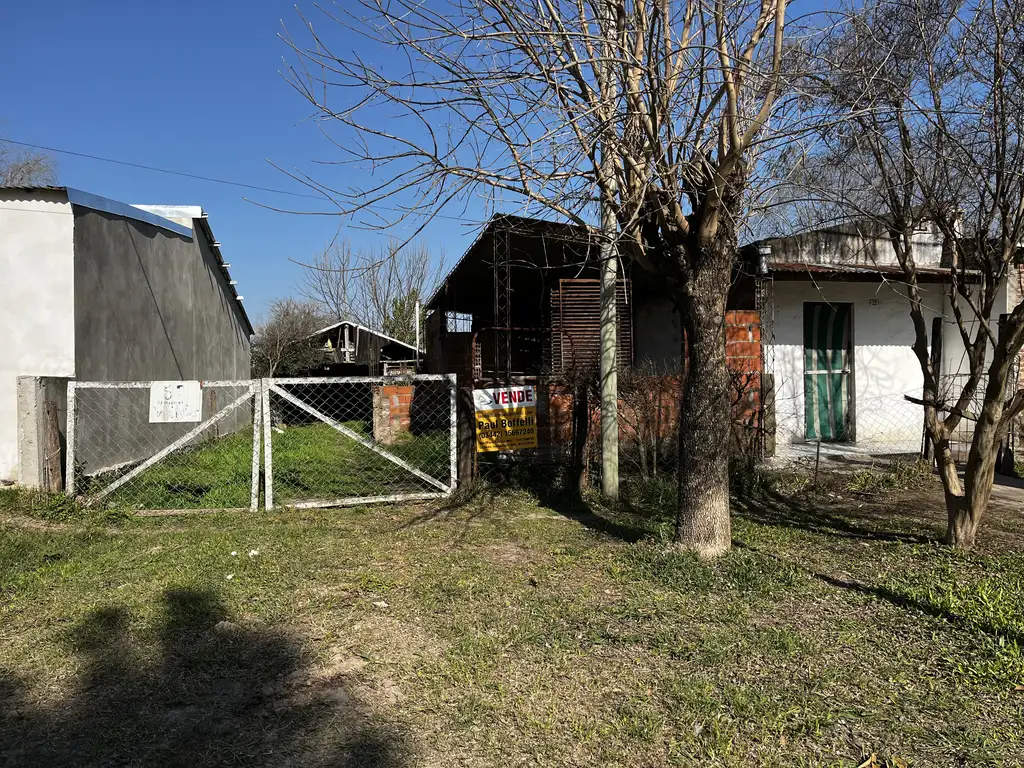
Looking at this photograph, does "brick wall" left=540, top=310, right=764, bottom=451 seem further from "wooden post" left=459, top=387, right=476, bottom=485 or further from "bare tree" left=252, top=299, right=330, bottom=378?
"bare tree" left=252, top=299, right=330, bottom=378

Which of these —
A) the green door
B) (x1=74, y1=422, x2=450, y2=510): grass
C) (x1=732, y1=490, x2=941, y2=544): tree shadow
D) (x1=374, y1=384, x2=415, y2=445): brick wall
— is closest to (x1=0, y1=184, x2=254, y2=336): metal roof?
(x1=74, y1=422, x2=450, y2=510): grass

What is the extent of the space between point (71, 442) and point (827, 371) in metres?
9.77

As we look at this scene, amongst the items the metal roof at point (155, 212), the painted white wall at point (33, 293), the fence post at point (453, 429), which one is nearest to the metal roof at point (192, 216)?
the metal roof at point (155, 212)

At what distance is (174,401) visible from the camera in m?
6.52

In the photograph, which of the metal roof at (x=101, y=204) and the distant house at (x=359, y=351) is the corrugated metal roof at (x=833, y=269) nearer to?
the metal roof at (x=101, y=204)

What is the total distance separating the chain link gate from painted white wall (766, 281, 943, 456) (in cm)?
507

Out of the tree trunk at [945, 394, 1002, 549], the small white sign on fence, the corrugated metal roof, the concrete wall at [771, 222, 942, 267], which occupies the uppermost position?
the concrete wall at [771, 222, 942, 267]

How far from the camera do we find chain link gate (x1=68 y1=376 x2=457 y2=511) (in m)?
6.46

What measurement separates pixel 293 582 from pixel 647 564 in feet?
7.78

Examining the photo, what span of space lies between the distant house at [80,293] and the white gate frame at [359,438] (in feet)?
8.16

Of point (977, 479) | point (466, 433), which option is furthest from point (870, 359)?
point (466, 433)

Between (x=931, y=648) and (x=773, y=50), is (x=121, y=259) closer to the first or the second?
(x=773, y=50)

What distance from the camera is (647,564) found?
4.61m

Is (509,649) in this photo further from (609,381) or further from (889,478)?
(889,478)
